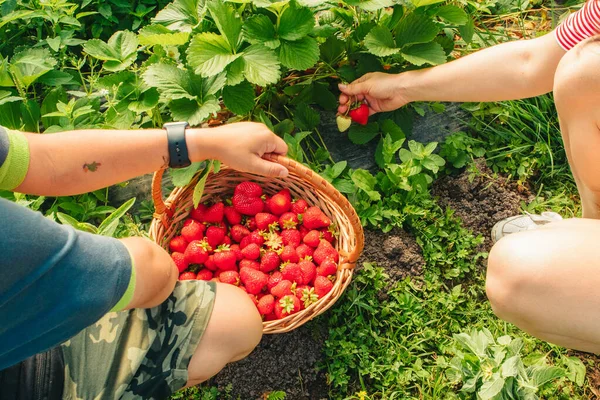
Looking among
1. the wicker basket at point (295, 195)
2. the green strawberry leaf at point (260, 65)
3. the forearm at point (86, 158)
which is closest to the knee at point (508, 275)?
the wicker basket at point (295, 195)

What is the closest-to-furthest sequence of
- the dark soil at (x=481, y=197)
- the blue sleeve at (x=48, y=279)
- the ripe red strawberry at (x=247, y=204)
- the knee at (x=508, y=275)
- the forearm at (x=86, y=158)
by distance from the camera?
the blue sleeve at (x=48, y=279) < the forearm at (x=86, y=158) < the knee at (x=508, y=275) < the ripe red strawberry at (x=247, y=204) < the dark soil at (x=481, y=197)

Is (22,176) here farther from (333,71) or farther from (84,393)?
(333,71)

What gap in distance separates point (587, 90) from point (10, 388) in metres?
1.50

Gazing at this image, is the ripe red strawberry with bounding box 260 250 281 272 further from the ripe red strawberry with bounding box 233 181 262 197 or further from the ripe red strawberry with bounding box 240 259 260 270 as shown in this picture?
the ripe red strawberry with bounding box 233 181 262 197

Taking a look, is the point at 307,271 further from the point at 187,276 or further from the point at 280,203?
the point at 187,276

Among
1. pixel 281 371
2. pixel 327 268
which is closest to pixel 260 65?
pixel 327 268

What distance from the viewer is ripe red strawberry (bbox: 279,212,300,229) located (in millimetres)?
1715

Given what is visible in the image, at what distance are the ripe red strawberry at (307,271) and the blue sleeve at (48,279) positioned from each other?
729 millimetres

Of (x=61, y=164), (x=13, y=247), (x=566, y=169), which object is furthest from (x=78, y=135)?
(x=566, y=169)

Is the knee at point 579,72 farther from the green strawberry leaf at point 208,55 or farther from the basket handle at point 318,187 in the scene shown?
the green strawberry leaf at point 208,55

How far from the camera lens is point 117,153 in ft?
4.12

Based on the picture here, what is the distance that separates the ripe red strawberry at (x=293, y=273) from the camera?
5.32 ft

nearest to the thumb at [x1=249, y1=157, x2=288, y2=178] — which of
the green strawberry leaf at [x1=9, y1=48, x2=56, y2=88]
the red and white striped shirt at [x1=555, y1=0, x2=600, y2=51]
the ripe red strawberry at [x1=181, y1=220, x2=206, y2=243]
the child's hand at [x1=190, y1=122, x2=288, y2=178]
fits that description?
the child's hand at [x1=190, y1=122, x2=288, y2=178]

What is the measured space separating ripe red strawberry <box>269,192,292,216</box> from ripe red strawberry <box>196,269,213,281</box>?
0.30 m
